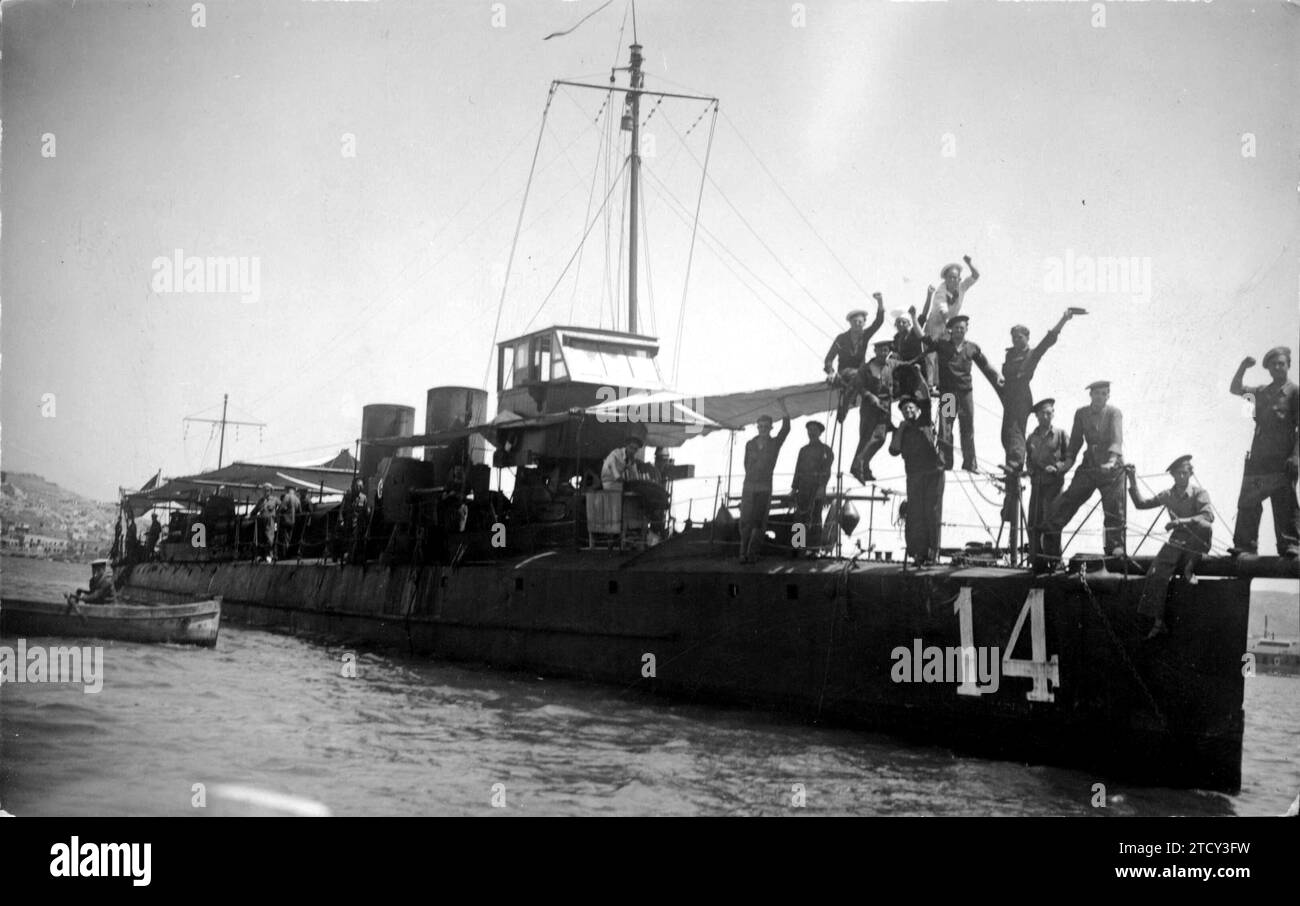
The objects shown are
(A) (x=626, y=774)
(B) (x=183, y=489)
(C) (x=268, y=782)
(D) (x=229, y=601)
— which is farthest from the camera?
(B) (x=183, y=489)

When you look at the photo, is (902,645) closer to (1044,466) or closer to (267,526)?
(1044,466)

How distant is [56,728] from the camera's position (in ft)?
35.0

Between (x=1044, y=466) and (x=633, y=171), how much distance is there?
12750mm

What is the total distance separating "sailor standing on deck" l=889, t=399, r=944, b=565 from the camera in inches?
468

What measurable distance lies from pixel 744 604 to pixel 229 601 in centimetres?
1987

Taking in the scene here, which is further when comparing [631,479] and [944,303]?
[631,479]

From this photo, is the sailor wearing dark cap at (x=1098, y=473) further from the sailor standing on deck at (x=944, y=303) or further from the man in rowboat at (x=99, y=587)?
the man in rowboat at (x=99, y=587)

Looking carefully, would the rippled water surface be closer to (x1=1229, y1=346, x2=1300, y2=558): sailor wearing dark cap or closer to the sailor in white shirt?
(x1=1229, y1=346, x2=1300, y2=558): sailor wearing dark cap

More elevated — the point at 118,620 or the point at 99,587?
the point at 99,587

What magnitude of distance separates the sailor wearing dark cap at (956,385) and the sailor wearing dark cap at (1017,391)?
1.53ft

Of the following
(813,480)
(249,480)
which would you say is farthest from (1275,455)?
(249,480)

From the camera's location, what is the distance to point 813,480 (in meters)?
13.6
